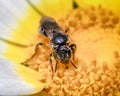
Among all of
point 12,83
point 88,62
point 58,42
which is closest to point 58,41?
point 58,42

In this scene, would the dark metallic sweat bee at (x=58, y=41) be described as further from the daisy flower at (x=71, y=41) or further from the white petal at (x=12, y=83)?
the white petal at (x=12, y=83)

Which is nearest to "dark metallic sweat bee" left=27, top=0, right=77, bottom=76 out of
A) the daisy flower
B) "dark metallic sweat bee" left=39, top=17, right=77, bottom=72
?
"dark metallic sweat bee" left=39, top=17, right=77, bottom=72

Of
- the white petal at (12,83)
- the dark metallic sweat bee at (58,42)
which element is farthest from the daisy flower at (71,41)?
the dark metallic sweat bee at (58,42)

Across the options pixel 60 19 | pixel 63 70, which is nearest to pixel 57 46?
pixel 63 70

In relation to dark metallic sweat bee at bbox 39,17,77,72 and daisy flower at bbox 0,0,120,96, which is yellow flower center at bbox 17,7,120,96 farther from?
dark metallic sweat bee at bbox 39,17,77,72

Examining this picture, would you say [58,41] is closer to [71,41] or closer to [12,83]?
[71,41]
